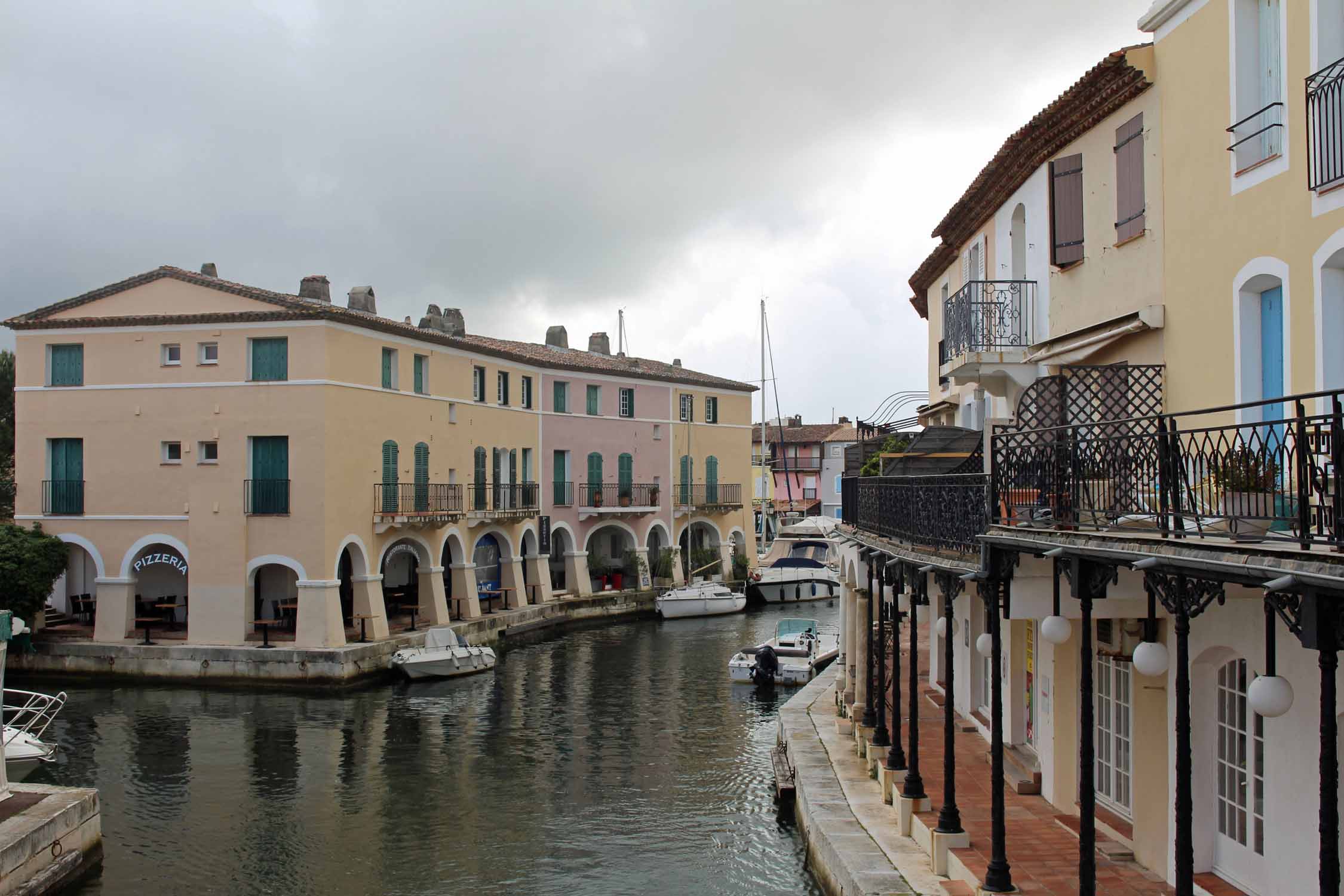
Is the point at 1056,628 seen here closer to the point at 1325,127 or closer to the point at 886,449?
the point at 1325,127

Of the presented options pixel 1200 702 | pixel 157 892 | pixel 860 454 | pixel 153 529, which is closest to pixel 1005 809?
pixel 1200 702

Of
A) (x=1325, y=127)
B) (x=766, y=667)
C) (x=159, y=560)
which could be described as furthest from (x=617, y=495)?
(x=1325, y=127)

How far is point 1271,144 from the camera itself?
362 inches

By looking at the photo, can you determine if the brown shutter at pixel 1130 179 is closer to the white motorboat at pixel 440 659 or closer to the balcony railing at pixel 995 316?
the balcony railing at pixel 995 316

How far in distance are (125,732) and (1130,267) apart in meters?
23.2

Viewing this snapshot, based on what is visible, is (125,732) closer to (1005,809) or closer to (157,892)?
(157,892)

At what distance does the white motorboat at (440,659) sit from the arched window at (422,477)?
467 centimetres

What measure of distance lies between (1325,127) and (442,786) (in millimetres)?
17924

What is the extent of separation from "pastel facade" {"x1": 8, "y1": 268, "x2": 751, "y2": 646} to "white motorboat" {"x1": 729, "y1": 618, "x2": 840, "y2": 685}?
10950mm

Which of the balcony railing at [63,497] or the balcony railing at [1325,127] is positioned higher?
the balcony railing at [1325,127]

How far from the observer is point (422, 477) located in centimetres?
3578

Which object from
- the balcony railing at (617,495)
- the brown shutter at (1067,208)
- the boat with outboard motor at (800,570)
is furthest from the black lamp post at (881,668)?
the balcony railing at (617,495)

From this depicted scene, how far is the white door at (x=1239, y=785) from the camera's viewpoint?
345 inches

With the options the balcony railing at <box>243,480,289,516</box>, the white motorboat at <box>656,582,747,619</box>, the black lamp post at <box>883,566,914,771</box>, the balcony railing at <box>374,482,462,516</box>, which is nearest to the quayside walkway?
the black lamp post at <box>883,566,914,771</box>
